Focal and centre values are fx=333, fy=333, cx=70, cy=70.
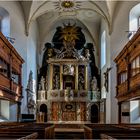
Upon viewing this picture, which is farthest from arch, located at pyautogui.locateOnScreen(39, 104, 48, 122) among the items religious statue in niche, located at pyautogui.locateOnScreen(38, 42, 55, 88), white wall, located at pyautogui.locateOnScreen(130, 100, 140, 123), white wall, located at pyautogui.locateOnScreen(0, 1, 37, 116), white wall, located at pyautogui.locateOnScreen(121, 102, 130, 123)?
white wall, located at pyautogui.locateOnScreen(130, 100, 140, 123)

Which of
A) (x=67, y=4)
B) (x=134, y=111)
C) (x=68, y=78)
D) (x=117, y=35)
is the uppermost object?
(x=67, y=4)

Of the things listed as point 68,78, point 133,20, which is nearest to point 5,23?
point 133,20

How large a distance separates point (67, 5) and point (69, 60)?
5222mm

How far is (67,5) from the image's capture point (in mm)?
24328

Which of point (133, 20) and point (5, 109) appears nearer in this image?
point (5, 109)

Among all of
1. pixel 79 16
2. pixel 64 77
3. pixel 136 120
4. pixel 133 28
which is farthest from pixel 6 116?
pixel 79 16

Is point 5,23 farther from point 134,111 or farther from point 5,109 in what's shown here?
point 134,111

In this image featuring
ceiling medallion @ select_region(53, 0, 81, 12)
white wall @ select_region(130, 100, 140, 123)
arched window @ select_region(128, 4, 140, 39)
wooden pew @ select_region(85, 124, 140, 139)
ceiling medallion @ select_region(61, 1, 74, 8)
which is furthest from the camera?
ceiling medallion @ select_region(61, 1, 74, 8)

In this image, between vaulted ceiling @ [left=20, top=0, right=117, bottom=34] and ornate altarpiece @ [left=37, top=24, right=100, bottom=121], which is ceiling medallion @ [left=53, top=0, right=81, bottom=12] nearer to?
vaulted ceiling @ [left=20, top=0, right=117, bottom=34]

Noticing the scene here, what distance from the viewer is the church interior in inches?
734

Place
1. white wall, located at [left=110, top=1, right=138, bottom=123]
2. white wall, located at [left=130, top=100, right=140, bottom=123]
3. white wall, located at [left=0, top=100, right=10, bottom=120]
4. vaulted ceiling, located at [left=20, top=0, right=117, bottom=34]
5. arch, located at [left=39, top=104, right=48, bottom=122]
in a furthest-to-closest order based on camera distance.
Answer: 1. arch, located at [left=39, top=104, right=48, bottom=122]
2. vaulted ceiling, located at [left=20, top=0, right=117, bottom=34]
3. white wall, located at [left=110, top=1, right=138, bottom=123]
4. white wall, located at [left=0, top=100, right=10, bottom=120]
5. white wall, located at [left=130, top=100, right=140, bottom=123]

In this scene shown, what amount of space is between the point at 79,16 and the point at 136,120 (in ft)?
40.7

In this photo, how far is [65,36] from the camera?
94.8ft

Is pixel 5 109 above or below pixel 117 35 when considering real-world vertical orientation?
below
